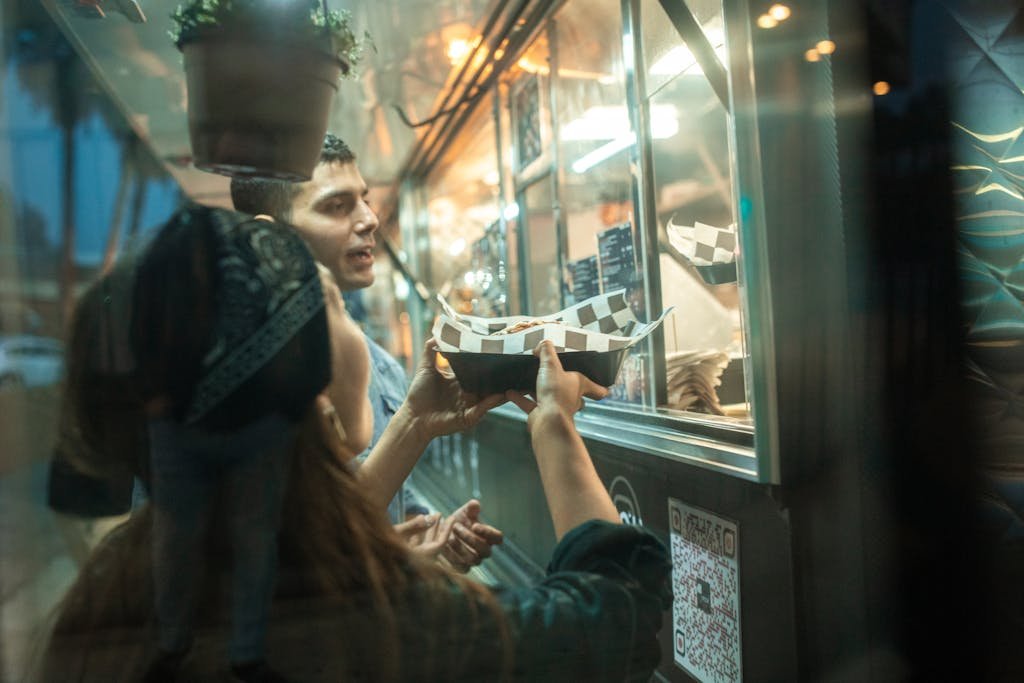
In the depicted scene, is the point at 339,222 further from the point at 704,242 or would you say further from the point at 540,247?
the point at 540,247

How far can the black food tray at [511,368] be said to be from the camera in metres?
1.40

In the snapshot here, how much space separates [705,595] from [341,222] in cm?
163

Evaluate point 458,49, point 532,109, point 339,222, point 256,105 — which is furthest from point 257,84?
point 532,109

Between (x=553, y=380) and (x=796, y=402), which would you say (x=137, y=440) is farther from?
(x=796, y=402)

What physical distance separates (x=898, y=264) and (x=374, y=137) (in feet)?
4.51

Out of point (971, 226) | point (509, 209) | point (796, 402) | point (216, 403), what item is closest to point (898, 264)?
point (971, 226)

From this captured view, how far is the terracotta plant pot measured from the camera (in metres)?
1.07

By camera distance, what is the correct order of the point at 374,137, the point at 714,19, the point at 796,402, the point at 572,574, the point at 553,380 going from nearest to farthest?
the point at 572,574 < the point at 553,380 < the point at 796,402 < the point at 374,137 < the point at 714,19

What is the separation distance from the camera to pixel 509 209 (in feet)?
13.9

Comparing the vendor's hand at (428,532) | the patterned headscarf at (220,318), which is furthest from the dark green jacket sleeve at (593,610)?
the patterned headscarf at (220,318)

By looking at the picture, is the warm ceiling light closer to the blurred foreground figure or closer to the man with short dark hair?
the man with short dark hair

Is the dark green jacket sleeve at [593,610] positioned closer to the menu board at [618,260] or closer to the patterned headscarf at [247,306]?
the patterned headscarf at [247,306]

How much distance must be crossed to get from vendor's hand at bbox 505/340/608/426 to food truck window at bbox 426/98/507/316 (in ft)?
7.31

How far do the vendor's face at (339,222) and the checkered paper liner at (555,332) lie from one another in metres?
0.33
